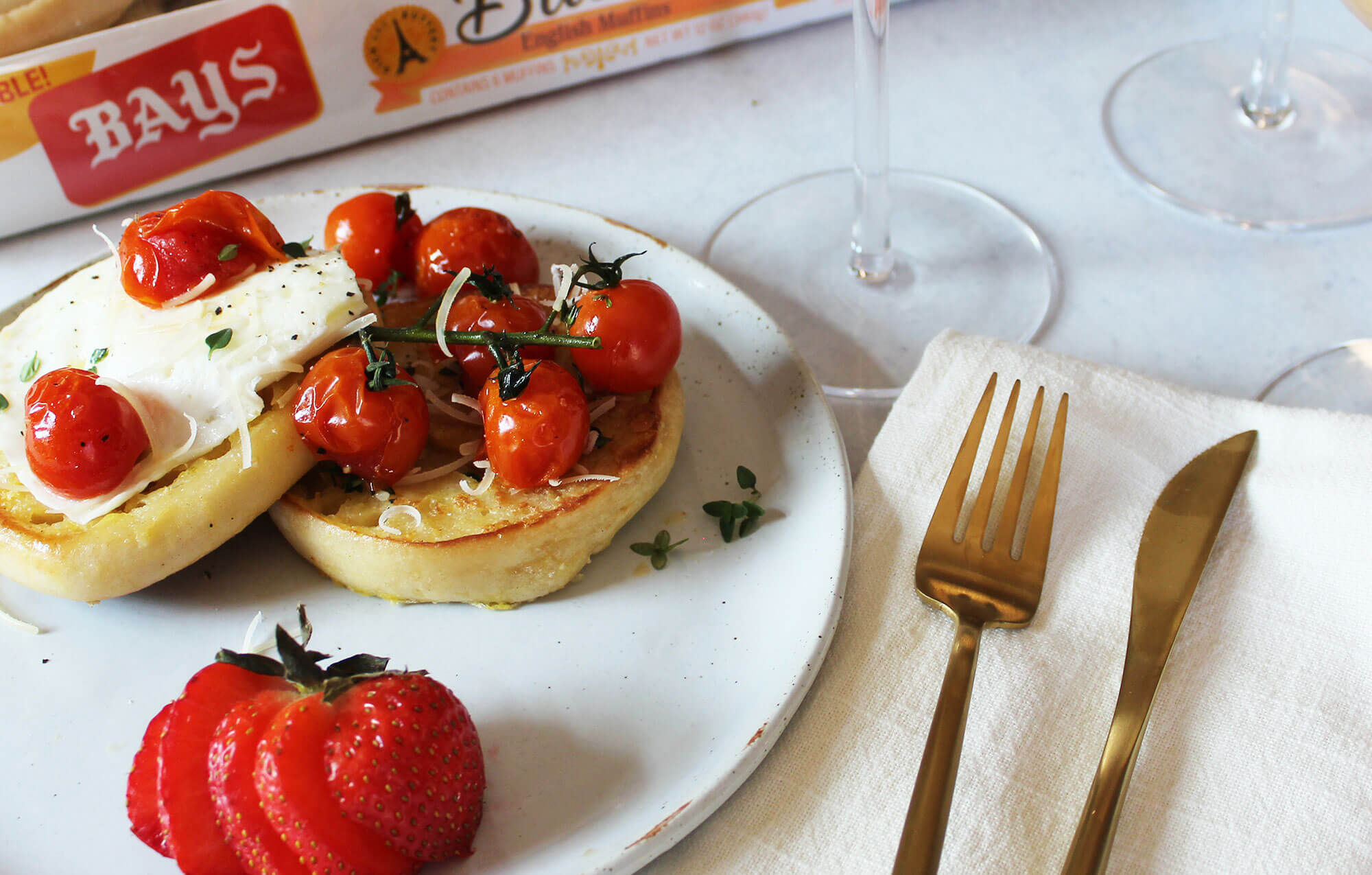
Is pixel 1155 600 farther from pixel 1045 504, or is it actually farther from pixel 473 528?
pixel 473 528

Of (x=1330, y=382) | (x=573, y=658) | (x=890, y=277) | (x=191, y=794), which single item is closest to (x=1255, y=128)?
(x=1330, y=382)

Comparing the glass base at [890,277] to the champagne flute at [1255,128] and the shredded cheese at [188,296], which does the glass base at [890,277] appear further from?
the shredded cheese at [188,296]

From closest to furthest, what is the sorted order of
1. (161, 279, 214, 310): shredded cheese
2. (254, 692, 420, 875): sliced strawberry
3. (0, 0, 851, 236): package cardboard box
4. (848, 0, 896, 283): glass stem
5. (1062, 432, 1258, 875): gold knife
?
1. (254, 692, 420, 875): sliced strawberry
2. (1062, 432, 1258, 875): gold knife
3. (161, 279, 214, 310): shredded cheese
4. (848, 0, 896, 283): glass stem
5. (0, 0, 851, 236): package cardboard box

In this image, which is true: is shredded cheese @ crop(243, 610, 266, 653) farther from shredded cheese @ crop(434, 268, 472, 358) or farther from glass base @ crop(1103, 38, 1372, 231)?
glass base @ crop(1103, 38, 1372, 231)

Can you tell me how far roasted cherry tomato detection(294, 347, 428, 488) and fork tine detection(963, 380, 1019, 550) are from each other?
2.81 feet

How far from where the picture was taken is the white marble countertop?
2275 millimetres

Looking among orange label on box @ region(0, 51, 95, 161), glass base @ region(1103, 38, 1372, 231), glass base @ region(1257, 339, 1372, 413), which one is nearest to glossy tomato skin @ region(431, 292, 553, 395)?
orange label on box @ region(0, 51, 95, 161)

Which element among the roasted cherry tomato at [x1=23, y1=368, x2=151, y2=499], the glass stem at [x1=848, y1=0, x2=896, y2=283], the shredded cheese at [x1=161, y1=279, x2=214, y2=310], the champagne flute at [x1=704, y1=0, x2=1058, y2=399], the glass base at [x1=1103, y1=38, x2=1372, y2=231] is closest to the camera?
the roasted cherry tomato at [x1=23, y1=368, x2=151, y2=499]

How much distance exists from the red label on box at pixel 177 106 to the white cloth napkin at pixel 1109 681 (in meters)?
1.64

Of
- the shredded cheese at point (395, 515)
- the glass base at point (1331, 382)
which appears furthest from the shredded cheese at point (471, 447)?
the glass base at point (1331, 382)

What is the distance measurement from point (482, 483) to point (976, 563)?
75 cm

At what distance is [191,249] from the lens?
1.83m

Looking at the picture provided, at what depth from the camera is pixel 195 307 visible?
180 centimetres

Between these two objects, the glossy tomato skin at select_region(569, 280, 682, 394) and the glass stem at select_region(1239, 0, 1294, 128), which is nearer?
the glossy tomato skin at select_region(569, 280, 682, 394)
